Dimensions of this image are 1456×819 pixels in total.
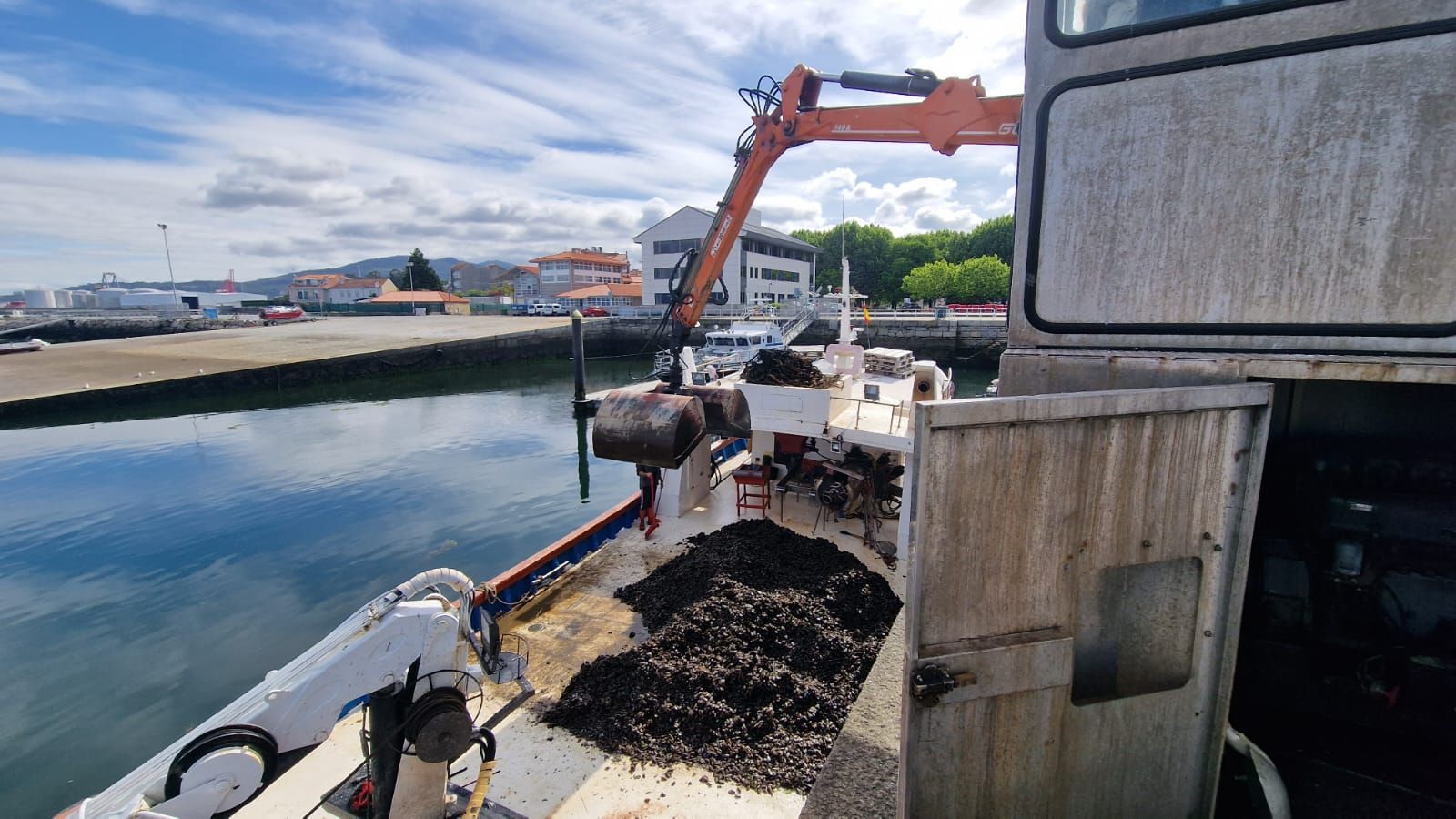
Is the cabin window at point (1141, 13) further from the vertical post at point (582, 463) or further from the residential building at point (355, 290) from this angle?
the residential building at point (355, 290)

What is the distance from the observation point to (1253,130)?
1.84m

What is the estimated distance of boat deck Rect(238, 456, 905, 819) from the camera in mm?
2367

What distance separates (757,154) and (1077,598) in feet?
35.3

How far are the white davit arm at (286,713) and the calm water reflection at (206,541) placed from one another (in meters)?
5.85

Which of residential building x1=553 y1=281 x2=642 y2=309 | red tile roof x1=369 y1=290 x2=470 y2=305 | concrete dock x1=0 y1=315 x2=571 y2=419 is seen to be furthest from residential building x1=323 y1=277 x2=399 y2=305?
concrete dock x1=0 y1=315 x2=571 y2=419

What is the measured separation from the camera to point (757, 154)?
1110 centimetres

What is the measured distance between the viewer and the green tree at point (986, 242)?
198ft

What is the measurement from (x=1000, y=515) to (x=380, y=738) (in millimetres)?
3407

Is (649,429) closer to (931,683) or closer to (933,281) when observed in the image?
(931,683)

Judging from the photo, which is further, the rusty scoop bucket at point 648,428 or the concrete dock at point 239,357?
the concrete dock at point 239,357

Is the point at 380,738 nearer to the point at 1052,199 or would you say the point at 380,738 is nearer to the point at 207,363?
the point at 1052,199

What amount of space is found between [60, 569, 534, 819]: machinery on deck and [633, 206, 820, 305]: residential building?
4325cm

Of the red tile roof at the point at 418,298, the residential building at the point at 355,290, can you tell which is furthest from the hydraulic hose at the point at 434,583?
the residential building at the point at 355,290

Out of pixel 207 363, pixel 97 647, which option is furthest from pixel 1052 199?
pixel 207 363
